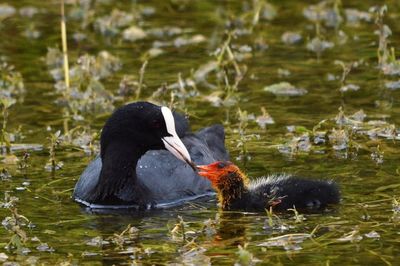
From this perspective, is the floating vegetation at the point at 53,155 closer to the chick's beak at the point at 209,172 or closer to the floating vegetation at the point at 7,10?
the chick's beak at the point at 209,172

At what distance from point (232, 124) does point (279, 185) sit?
2432 mm

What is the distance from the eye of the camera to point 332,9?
48.1ft

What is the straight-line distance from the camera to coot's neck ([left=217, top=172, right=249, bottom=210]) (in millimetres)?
8211

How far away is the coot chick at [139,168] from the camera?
8.54 metres

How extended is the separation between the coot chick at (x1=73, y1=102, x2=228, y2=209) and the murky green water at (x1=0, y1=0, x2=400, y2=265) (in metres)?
0.21

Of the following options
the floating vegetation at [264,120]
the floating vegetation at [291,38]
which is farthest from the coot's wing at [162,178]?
the floating vegetation at [291,38]

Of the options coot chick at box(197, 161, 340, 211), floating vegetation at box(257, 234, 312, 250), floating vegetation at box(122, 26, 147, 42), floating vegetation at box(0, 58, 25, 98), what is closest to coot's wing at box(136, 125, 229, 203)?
coot chick at box(197, 161, 340, 211)

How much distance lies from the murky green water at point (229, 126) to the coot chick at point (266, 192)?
0.35ft

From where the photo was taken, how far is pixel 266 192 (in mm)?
8203

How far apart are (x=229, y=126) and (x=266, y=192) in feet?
7.80

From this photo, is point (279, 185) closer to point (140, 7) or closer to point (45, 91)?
point (45, 91)

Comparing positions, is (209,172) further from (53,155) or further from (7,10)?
(7,10)

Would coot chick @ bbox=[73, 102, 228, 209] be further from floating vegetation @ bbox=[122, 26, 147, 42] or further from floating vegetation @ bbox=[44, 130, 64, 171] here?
floating vegetation @ bbox=[122, 26, 147, 42]

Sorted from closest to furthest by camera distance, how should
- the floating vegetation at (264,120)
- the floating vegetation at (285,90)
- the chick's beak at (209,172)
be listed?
the chick's beak at (209,172) → the floating vegetation at (264,120) → the floating vegetation at (285,90)
